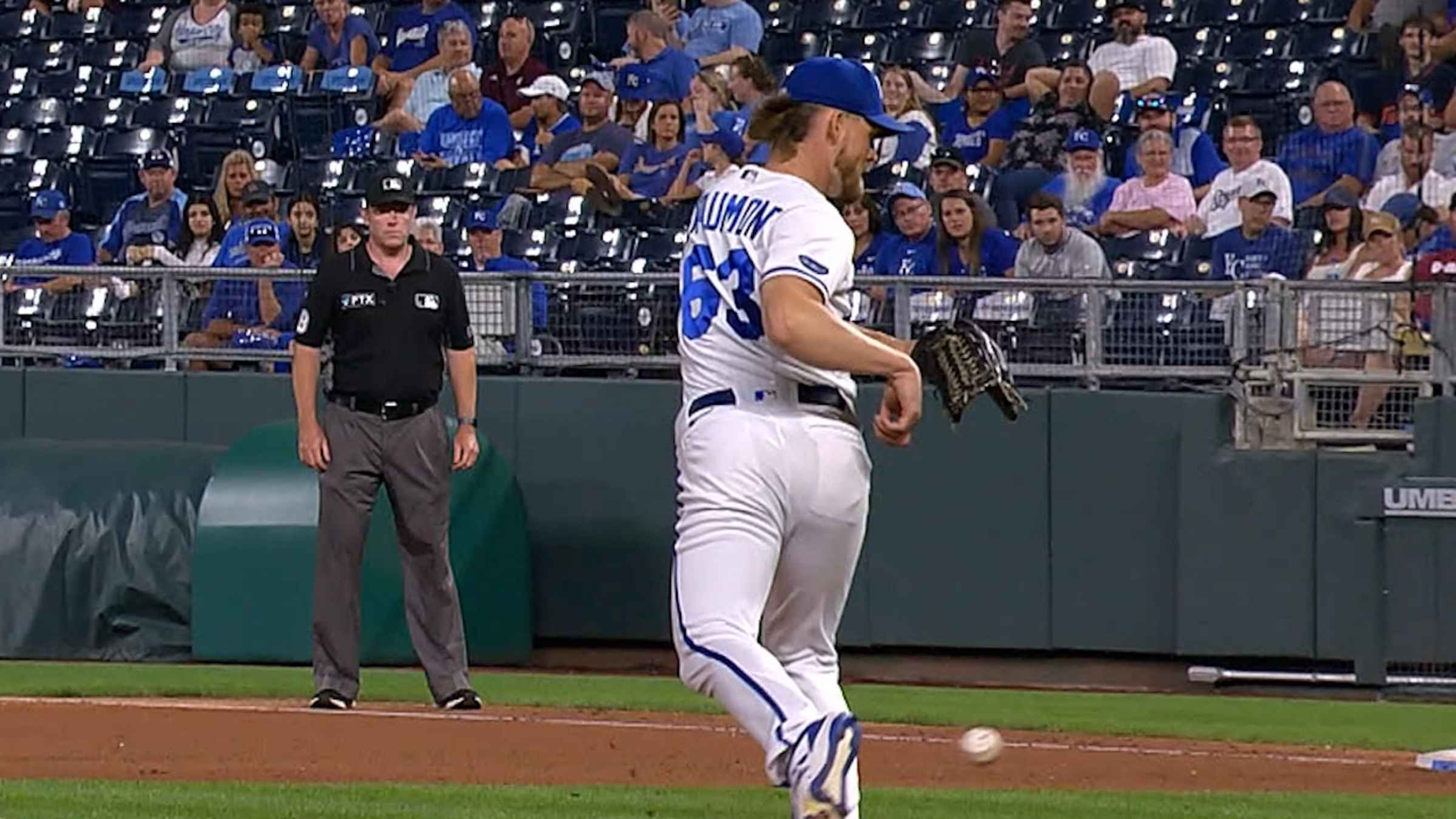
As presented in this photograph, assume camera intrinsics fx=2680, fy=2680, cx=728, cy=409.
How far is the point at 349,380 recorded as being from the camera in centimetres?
1002

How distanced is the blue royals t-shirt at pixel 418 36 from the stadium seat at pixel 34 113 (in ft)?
8.63

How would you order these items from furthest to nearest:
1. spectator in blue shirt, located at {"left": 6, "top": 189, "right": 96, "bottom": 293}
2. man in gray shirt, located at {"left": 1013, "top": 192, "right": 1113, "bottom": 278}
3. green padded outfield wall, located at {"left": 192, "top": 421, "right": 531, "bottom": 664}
→ 1. spectator in blue shirt, located at {"left": 6, "top": 189, "right": 96, "bottom": 293}
2. man in gray shirt, located at {"left": 1013, "top": 192, "right": 1113, "bottom": 278}
3. green padded outfield wall, located at {"left": 192, "top": 421, "right": 531, "bottom": 664}

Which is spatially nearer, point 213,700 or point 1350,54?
point 213,700

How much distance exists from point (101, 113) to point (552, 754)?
11.1 m

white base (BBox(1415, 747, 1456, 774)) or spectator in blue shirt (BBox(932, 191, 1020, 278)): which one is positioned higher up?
spectator in blue shirt (BBox(932, 191, 1020, 278))

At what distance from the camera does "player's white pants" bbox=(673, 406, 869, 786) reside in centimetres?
543

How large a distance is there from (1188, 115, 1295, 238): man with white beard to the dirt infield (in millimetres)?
3987

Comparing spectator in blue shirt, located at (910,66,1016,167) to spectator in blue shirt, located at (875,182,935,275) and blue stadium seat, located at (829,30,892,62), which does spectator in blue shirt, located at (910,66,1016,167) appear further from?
spectator in blue shirt, located at (875,182,935,275)

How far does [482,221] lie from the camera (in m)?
14.3

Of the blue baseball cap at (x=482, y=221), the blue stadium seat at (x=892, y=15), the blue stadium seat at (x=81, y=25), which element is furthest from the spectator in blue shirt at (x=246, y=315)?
the blue stadium seat at (x=81, y=25)

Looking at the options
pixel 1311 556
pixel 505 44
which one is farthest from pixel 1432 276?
pixel 505 44

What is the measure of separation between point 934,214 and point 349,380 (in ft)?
13.4

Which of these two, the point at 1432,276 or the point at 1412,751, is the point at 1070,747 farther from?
the point at 1432,276

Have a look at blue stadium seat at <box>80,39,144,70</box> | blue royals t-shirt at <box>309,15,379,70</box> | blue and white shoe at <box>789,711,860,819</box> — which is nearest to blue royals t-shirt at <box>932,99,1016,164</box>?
blue royals t-shirt at <box>309,15,379,70</box>
